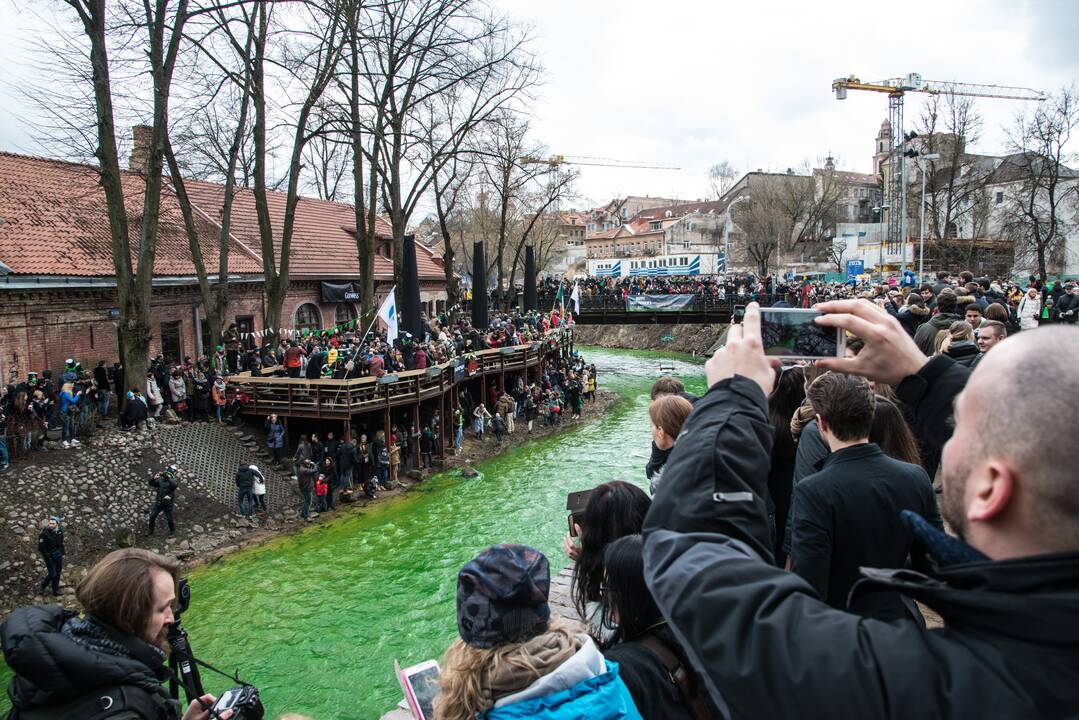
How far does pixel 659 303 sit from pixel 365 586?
2878cm

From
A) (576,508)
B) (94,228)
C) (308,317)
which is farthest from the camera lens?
(308,317)

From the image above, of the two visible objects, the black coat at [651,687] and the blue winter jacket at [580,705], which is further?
the black coat at [651,687]

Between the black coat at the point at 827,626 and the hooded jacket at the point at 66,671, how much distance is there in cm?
245

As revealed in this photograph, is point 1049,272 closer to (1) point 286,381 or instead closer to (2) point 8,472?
(1) point 286,381

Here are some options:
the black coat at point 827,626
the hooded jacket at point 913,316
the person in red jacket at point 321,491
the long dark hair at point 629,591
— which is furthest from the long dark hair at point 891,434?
the person in red jacket at point 321,491

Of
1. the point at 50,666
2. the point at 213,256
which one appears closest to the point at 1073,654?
the point at 50,666

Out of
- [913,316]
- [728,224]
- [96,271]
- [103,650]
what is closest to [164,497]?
[96,271]

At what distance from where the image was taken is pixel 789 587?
125 centimetres

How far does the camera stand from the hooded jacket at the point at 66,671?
8.54 ft

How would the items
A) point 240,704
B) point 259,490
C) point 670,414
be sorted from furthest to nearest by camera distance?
point 259,490, point 670,414, point 240,704

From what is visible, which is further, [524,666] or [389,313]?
[389,313]

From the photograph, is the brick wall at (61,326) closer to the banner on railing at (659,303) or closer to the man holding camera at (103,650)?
the man holding camera at (103,650)

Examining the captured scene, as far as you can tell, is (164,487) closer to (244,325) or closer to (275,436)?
(275,436)

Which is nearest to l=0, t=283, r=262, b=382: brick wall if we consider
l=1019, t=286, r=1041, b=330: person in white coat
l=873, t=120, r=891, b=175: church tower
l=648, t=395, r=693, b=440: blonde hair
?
l=648, t=395, r=693, b=440: blonde hair
